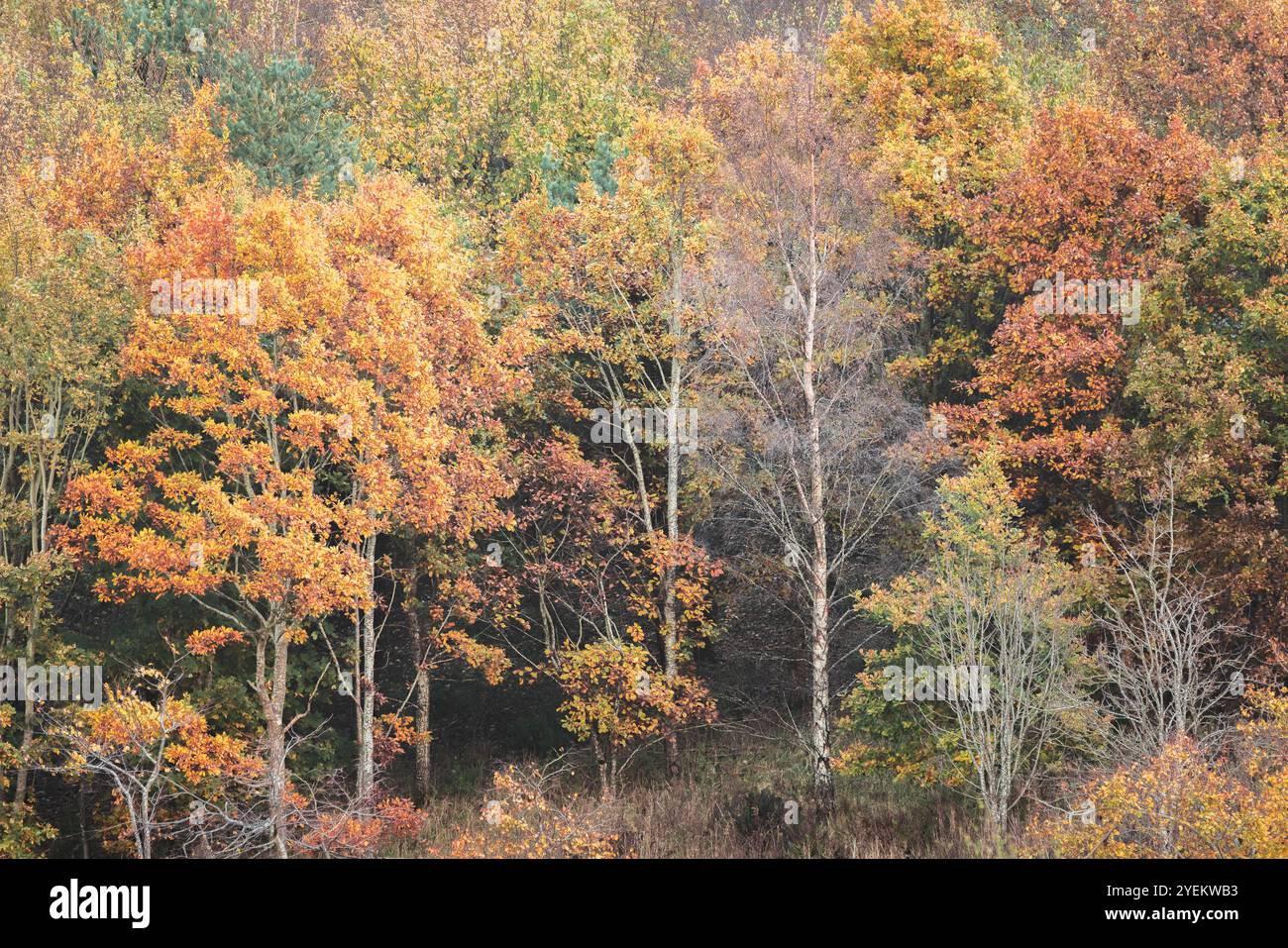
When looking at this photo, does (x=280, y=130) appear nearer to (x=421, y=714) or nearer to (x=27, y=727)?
(x=421, y=714)

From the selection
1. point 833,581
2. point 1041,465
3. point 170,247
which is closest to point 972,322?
point 1041,465

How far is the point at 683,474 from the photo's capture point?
3278 cm

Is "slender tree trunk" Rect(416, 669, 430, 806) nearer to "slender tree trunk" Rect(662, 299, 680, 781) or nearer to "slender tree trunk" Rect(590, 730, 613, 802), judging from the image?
"slender tree trunk" Rect(590, 730, 613, 802)

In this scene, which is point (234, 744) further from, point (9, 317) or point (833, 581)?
point (833, 581)

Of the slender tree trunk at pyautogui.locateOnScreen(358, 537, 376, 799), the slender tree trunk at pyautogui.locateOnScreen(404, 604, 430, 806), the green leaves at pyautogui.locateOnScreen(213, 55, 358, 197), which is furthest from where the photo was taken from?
the green leaves at pyautogui.locateOnScreen(213, 55, 358, 197)

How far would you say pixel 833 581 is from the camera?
32.5 m

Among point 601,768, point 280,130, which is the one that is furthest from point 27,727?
point 280,130

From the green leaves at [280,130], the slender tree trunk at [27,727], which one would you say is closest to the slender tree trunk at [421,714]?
the slender tree trunk at [27,727]

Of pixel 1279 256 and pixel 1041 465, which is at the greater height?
pixel 1279 256

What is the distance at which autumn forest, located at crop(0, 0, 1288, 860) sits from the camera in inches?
1001

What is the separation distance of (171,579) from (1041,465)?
58.0 ft

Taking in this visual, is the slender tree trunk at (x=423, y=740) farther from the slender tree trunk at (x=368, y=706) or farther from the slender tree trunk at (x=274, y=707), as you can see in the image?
the slender tree trunk at (x=274, y=707)

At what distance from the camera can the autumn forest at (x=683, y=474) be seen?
2542cm

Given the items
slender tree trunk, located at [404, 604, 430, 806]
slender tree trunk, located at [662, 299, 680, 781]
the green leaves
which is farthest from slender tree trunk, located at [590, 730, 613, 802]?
the green leaves
